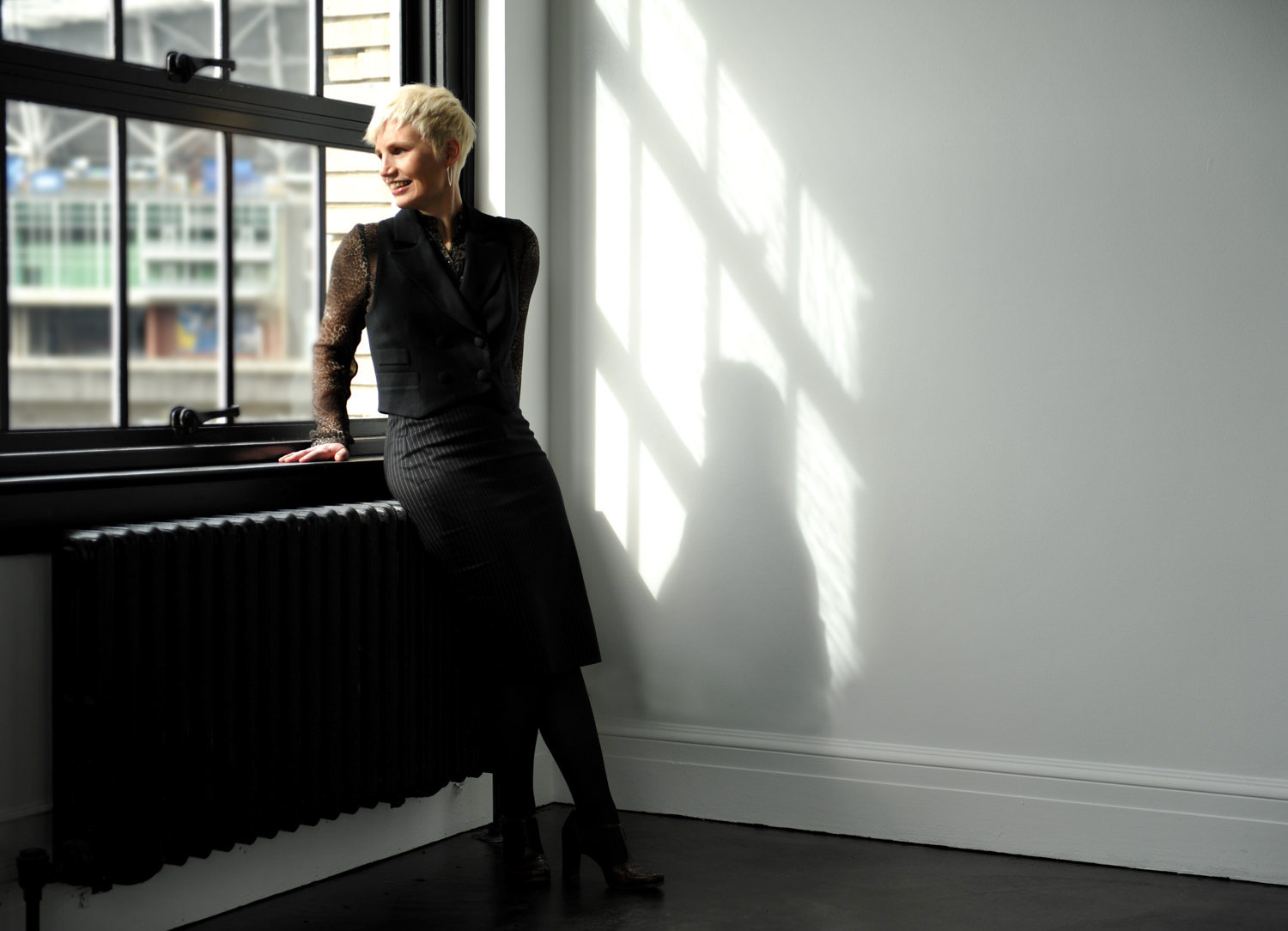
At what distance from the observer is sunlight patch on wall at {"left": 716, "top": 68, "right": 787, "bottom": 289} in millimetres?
3355

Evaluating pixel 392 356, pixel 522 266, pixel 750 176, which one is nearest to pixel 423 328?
pixel 392 356

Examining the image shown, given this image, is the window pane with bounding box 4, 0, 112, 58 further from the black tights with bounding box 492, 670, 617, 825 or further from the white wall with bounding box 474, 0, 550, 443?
the black tights with bounding box 492, 670, 617, 825

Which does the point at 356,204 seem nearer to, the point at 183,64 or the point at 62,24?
the point at 183,64

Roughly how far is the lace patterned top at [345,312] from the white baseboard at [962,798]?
121 cm

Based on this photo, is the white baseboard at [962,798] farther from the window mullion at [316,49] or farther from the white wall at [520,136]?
the window mullion at [316,49]

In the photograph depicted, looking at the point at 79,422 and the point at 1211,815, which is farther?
the point at 1211,815

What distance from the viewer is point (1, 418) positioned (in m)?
2.42

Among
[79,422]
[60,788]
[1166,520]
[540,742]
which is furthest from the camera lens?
[540,742]

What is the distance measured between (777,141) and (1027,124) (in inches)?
24.0

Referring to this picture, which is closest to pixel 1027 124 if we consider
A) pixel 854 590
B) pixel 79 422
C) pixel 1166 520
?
pixel 1166 520

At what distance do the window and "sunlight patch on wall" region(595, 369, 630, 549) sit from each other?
0.61 m

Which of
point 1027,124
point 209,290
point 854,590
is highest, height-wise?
point 1027,124

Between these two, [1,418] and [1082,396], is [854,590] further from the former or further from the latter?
[1,418]

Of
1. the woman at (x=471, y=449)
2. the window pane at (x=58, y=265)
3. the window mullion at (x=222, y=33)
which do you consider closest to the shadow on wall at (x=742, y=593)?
the woman at (x=471, y=449)
